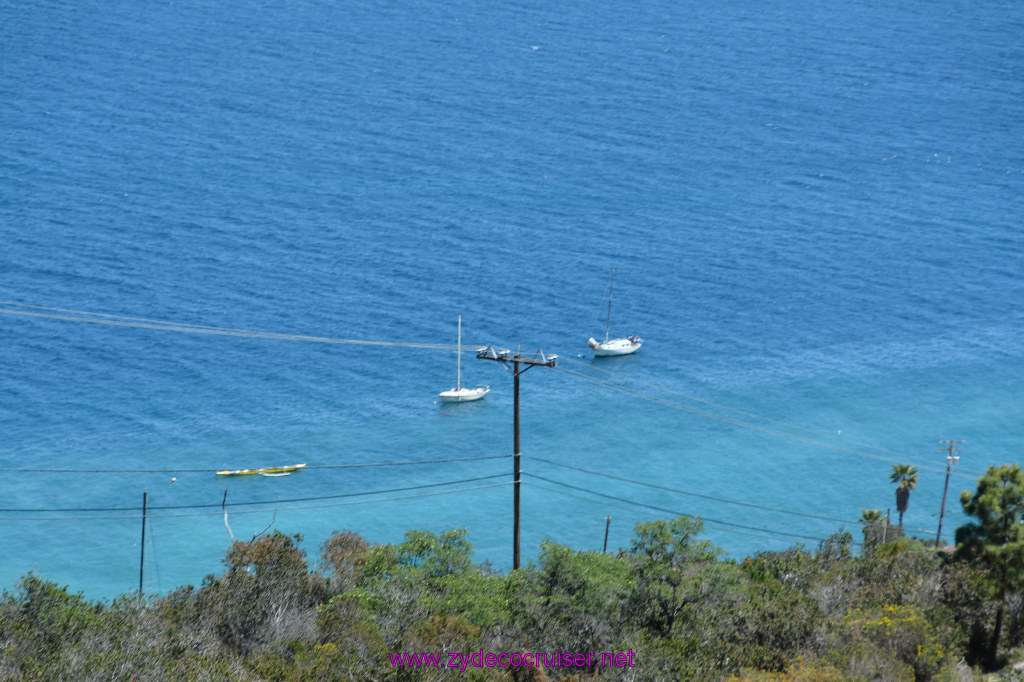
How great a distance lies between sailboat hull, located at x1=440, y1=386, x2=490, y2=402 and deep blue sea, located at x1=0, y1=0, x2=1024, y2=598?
134 centimetres

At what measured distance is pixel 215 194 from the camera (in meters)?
120

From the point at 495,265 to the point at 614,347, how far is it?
1937 cm

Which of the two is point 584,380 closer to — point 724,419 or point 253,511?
point 724,419

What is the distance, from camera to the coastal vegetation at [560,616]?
85.3 feet

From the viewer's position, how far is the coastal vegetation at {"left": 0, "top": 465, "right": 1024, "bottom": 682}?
85.3 ft

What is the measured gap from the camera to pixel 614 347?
313 feet

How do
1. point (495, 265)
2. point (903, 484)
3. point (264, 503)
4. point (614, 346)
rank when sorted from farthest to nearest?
point (495, 265) < point (614, 346) < point (264, 503) < point (903, 484)

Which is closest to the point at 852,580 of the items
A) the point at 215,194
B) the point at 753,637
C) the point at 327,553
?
the point at 753,637

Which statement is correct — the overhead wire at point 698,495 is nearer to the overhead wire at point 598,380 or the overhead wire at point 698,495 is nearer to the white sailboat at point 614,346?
the overhead wire at point 598,380

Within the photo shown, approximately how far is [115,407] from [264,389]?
11652 millimetres

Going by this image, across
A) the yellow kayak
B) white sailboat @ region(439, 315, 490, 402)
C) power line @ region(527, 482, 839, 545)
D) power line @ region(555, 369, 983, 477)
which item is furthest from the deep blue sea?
white sailboat @ region(439, 315, 490, 402)

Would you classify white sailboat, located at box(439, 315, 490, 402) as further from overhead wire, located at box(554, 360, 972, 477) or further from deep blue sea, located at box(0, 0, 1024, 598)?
overhead wire, located at box(554, 360, 972, 477)

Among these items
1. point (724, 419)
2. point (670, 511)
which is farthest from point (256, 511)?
point (724, 419)

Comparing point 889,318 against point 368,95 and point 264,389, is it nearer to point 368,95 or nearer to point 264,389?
point 264,389
